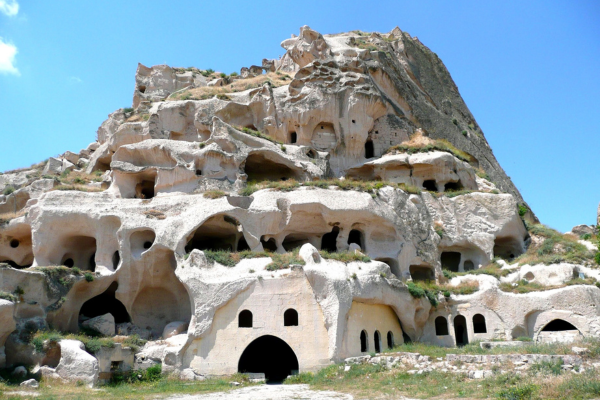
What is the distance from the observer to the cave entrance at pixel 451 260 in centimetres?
3512

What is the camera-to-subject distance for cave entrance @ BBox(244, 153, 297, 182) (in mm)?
36062

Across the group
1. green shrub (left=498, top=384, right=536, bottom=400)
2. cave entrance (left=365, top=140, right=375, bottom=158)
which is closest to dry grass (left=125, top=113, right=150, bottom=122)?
cave entrance (left=365, top=140, right=375, bottom=158)

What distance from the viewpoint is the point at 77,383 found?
2083 cm

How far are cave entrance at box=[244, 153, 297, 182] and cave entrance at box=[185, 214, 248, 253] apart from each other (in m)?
6.09

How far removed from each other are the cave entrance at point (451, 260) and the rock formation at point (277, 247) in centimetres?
11

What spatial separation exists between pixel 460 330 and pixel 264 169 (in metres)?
16.8

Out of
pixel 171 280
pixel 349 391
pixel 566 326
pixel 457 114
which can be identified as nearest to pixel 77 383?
pixel 171 280

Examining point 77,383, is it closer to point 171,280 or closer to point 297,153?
point 171,280

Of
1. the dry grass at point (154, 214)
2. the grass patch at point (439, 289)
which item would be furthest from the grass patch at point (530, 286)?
the dry grass at point (154, 214)

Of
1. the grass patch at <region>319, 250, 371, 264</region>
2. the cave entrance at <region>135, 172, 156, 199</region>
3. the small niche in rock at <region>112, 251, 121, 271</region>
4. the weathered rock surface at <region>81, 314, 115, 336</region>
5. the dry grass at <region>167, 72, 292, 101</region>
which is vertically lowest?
the weathered rock surface at <region>81, 314, 115, 336</region>

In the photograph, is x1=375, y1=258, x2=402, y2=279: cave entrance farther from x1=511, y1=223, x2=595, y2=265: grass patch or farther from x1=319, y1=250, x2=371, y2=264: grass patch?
x1=511, y1=223, x2=595, y2=265: grass patch

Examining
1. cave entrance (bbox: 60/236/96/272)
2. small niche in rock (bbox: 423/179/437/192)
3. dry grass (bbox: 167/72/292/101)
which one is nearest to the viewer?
cave entrance (bbox: 60/236/96/272)

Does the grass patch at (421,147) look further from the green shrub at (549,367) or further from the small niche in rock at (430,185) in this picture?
the green shrub at (549,367)

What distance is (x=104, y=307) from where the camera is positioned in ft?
100
